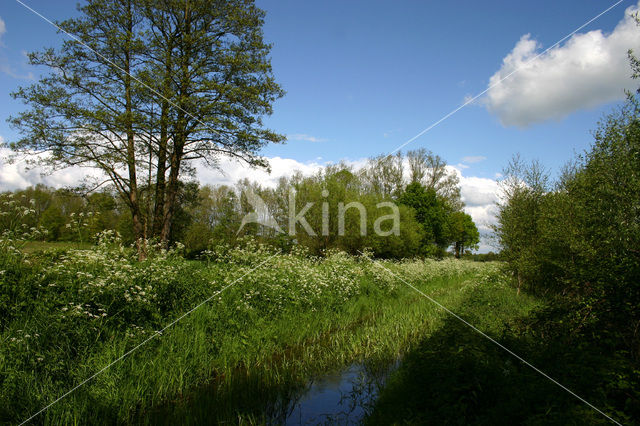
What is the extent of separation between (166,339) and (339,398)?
3.83 metres

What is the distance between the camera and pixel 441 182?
182 ft

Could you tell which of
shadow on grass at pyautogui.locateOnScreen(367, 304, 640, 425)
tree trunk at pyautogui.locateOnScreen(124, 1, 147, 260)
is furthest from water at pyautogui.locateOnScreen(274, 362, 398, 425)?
tree trunk at pyautogui.locateOnScreen(124, 1, 147, 260)

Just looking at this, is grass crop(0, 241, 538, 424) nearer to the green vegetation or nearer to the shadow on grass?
the green vegetation

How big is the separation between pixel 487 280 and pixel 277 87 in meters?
16.2

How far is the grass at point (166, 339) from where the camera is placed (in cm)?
557

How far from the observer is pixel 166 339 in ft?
24.8

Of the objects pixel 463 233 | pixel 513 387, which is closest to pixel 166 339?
pixel 513 387

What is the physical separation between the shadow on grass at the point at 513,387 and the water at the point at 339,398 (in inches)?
19.4

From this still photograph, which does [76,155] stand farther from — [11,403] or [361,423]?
[361,423]

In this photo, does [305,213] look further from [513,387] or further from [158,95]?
[513,387]

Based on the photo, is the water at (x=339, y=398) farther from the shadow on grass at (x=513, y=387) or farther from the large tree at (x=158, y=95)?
the large tree at (x=158, y=95)

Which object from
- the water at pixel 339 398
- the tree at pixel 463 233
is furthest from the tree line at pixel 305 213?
the tree at pixel 463 233

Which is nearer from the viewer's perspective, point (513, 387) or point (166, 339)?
point (513, 387)

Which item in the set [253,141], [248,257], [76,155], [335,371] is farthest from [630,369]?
[76,155]
